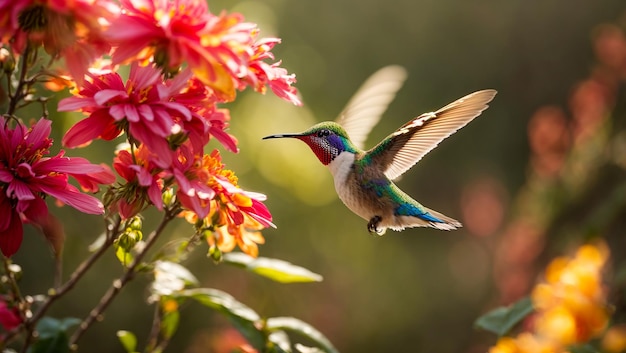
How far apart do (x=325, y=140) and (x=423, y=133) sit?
17cm

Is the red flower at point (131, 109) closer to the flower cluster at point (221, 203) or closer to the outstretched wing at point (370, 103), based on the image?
the flower cluster at point (221, 203)

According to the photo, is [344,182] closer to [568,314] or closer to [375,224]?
[375,224]

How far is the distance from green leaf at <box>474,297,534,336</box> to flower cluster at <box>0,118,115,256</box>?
0.65 meters

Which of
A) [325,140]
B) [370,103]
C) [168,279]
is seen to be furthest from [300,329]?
[370,103]

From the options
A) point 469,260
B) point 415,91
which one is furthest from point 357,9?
point 469,260

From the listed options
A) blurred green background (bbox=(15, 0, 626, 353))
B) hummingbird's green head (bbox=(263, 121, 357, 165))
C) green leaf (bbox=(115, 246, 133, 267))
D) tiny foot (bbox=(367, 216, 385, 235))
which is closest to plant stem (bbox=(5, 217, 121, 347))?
green leaf (bbox=(115, 246, 133, 267))

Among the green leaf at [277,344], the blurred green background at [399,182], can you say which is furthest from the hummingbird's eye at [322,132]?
the blurred green background at [399,182]

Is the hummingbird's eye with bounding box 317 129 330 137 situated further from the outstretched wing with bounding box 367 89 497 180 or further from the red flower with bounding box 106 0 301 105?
the red flower with bounding box 106 0 301 105

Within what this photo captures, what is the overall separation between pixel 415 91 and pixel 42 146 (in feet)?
13.3

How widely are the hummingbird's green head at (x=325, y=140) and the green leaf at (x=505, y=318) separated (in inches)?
14.8

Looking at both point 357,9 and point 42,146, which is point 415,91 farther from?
point 42,146

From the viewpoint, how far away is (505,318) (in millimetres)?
1191

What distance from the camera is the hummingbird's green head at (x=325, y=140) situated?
126cm

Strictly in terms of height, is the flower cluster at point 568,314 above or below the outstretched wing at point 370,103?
below
